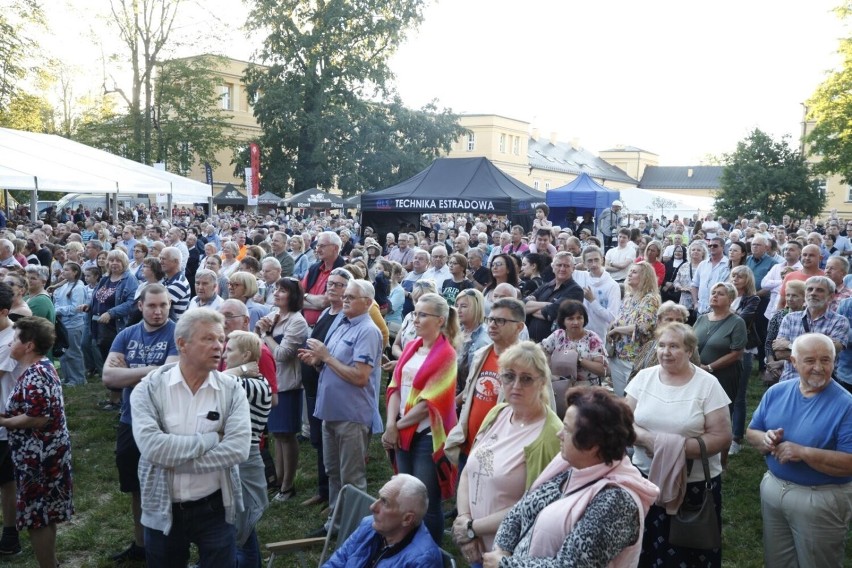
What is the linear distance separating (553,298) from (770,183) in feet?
91.9

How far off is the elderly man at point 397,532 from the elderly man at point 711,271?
20.5ft

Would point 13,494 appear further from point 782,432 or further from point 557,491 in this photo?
point 782,432

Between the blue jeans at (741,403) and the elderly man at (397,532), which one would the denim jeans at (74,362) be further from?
the blue jeans at (741,403)

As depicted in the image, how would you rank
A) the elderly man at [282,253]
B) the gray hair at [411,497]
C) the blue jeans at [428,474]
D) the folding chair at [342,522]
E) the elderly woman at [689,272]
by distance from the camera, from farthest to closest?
the elderly woman at [689,272], the elderly man at [282,253], the blue jeans at [428,474], the folding chair at [342,522], the gray hair at [411,497]

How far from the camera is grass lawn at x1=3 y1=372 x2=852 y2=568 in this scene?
15.7ft

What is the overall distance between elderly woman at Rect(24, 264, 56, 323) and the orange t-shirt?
4.09m

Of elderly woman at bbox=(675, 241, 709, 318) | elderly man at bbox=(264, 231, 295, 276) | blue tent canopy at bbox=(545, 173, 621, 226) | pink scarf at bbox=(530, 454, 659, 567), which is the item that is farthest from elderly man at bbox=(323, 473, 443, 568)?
blue tent canopy at bbox=(545, 173, 621, 226)

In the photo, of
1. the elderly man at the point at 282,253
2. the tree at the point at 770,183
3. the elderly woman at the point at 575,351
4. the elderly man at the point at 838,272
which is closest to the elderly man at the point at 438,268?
the elderly man at the point at 282,253

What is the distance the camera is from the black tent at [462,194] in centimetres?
1589

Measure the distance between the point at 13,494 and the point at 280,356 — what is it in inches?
75.6

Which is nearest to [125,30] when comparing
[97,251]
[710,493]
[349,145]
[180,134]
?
[180,134]

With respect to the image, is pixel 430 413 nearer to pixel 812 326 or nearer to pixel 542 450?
pixel 542 450

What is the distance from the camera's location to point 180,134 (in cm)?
3547

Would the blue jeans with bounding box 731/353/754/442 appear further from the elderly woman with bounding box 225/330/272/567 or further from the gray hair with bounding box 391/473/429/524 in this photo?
the elderly woman with bounding box 225/330/272/567
